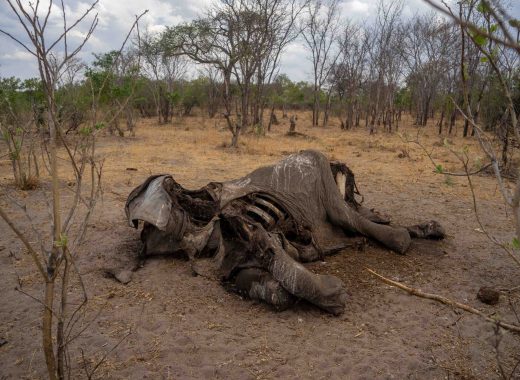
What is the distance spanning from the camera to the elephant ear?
4.17 meters

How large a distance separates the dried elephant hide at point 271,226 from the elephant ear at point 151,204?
0.01 m

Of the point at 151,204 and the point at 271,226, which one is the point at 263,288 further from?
the point at 151,204

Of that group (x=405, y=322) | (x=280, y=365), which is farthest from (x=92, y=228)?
(x=405, y=322)

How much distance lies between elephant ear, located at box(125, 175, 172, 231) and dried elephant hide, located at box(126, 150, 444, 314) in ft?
0.03

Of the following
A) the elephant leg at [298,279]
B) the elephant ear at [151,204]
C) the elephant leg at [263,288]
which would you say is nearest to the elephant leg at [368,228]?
the elephant leg at [298,279]

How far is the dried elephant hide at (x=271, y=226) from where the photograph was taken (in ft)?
11.8

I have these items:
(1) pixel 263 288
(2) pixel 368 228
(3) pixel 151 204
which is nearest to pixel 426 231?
(2) pixel 368 228

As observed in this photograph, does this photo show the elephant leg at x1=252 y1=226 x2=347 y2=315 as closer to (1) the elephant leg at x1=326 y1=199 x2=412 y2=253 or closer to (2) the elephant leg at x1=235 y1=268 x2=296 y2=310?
(2) the elephant leg at x1=235 y1=268 x2=296 y2=310

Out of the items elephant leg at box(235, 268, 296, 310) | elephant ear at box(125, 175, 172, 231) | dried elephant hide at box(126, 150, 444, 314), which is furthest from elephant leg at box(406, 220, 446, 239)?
elephant ear at box(125, 175, 172, 231)

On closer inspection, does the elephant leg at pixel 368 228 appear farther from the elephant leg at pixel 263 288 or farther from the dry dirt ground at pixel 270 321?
the elephant leg at pixel 263 288

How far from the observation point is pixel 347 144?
648 inches

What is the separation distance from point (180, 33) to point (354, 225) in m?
17.3

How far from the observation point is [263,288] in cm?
361

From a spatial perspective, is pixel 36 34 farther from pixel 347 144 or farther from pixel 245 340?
pixel 347 144
